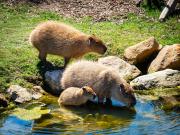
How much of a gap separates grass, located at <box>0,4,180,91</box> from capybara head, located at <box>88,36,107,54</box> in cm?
83

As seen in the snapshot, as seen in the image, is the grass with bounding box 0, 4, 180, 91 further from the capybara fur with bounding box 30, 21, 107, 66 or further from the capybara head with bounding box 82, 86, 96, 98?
the capybara head with bounding box 82, 86, 96, 98

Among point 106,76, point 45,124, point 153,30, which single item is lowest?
point 45,124

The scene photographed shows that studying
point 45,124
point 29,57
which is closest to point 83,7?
point 29,57

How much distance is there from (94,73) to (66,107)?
35.2 inches

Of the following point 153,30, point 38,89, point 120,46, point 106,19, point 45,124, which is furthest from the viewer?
point 106,19

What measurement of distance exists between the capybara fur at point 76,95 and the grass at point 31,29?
40.3 inches

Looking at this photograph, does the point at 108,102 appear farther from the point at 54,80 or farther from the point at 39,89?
the point at 39,89

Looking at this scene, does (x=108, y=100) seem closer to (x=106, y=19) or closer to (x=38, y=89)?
(x=38, y=89)

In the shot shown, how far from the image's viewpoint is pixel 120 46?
13.0 meters

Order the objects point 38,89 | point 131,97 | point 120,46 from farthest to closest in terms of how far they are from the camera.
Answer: point 120,46
point 38,89
point 131,97

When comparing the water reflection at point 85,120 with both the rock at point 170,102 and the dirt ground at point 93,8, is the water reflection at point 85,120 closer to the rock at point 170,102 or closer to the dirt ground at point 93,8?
the rock at point 170,102

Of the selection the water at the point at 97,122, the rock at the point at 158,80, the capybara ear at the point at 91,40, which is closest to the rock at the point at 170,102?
the water at the point at 97,122

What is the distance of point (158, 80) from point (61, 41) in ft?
7.75

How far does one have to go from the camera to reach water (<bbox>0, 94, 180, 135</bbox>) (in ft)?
26.8
